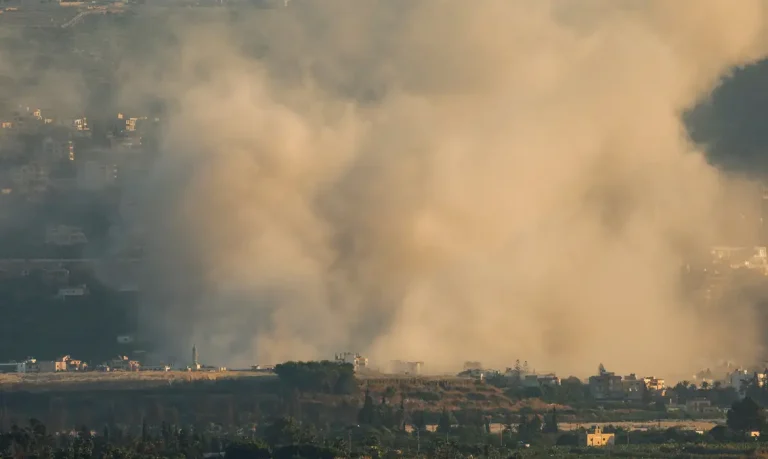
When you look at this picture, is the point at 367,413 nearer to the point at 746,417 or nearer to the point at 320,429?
the point at 320,429

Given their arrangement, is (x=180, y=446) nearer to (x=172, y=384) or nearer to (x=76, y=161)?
(x=172, y=384)

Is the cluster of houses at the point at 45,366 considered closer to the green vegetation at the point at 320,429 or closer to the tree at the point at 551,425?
the green vegetation at the point at 320,429

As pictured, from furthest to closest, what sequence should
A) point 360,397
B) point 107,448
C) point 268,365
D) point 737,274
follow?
point 737,274, point 268,365, point 360,397, point 107,448

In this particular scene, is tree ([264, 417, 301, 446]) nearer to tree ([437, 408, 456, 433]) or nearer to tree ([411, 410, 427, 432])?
tree ([411, 410, 427, 432])

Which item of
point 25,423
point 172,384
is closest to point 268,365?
point 172,384

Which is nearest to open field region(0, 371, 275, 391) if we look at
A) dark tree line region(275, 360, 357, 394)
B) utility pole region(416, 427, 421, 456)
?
dark tree line region(275, 360, 357, 394)

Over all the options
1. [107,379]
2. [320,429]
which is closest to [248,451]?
[320,429]
